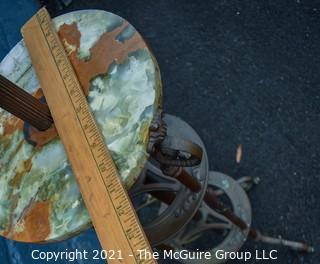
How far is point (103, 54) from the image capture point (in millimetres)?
963

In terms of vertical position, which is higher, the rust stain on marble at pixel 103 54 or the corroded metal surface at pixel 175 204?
the rust stain on marble at pixel 103 54

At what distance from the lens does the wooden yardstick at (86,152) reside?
82 cm

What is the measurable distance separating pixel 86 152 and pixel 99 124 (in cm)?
6

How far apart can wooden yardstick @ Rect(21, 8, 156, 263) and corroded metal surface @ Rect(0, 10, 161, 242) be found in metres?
0.02

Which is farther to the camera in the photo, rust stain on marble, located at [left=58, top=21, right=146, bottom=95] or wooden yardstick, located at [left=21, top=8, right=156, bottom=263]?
rust stain on marble, located at [left=58, top=21, right=146, bottom=95]

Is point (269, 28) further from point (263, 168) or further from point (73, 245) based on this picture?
point (73, 245)

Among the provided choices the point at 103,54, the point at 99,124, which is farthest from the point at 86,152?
the point at 103,54

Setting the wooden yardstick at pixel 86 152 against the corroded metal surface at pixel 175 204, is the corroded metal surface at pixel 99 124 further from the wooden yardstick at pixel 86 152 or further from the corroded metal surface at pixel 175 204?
the corroded metal surface at pixel 175 204

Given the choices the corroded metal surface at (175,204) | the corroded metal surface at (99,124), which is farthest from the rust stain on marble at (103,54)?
the corroded metal surface at (175,204)

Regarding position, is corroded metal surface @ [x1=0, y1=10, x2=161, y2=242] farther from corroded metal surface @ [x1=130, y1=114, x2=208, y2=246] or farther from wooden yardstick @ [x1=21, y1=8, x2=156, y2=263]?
corroded metal surface @ [x1=130, y1=114, x2=208, y2=246]

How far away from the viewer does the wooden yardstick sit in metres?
A: 0.82

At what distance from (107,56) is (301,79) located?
1.07 meters

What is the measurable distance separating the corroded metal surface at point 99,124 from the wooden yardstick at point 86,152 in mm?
22

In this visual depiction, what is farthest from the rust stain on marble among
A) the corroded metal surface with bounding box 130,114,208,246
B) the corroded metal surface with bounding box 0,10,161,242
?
the corroded metal surface with bounding box 130,114,208,246
